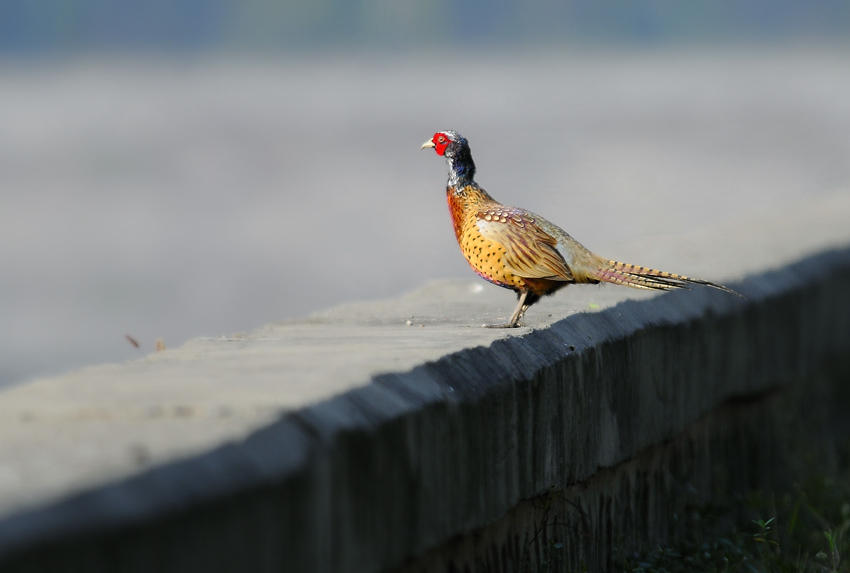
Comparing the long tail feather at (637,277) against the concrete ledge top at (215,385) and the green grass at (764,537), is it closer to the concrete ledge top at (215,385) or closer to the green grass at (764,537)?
the concrete ledge top at (215,385)

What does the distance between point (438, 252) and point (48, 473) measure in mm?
16769

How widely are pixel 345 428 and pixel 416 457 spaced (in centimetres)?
28

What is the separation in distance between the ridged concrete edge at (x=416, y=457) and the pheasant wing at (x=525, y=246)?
0.20 meters

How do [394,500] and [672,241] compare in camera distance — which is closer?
[394,500]

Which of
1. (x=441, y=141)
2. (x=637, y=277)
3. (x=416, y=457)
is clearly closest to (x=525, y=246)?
(x=637, y=277)

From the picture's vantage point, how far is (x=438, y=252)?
18.6 meters

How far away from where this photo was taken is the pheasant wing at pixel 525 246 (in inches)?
154

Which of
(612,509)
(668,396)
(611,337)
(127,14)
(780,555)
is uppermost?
(127,14)

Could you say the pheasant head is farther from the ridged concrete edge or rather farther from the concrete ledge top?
the ridged concrete edge

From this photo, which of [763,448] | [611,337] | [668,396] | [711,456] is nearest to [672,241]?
[763,448]

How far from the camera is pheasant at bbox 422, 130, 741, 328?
3.88m

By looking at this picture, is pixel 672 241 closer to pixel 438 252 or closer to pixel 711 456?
pixel 711 456

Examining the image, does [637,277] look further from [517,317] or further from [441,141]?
[441,141]

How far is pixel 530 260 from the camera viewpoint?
391 centimetres
